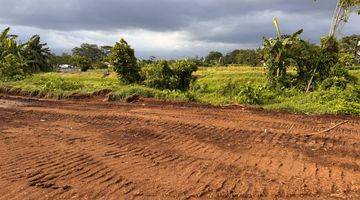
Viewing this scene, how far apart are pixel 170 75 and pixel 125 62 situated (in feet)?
8.97

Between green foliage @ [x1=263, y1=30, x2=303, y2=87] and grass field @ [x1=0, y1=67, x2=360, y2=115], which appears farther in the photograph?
green foliage @ [x1=263, y1=30, x2=303, y2=87]

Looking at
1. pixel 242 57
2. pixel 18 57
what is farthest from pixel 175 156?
pixel 242 57

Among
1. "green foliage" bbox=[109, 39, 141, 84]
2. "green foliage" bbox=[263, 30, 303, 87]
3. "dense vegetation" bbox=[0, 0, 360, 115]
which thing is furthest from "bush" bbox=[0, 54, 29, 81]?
"green foliage" bbox=[263, 30, 303, 87]

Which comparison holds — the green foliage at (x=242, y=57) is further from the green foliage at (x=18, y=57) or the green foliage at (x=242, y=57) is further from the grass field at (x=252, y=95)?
Result: the grass field at (x=252, y=95)

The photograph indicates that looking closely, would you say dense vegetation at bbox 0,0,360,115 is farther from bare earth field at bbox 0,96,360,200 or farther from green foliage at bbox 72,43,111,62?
green foliage at bbox 72,43,111,62

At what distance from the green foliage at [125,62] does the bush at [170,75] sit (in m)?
1.50

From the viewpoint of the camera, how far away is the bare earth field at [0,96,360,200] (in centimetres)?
634

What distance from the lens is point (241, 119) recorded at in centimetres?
1270

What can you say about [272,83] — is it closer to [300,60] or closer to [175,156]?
[300,60]

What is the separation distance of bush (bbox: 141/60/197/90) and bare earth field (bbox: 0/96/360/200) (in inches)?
247

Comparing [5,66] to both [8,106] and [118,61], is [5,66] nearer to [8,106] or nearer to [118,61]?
[118,61]

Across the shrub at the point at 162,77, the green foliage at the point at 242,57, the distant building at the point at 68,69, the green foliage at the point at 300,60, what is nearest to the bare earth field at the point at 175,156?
the green foliage at the point at 300,60

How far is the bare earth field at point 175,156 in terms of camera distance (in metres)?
6.34

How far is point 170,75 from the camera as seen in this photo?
65.7 feet
